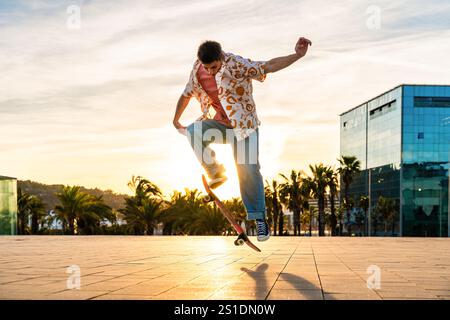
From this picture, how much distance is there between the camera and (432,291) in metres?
4.06

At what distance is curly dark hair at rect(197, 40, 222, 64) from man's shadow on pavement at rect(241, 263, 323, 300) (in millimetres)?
2153

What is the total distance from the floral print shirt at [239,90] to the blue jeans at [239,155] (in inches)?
4.9

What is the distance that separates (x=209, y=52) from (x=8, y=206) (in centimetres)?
2635

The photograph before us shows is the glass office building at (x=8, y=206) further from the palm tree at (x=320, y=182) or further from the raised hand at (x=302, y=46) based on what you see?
the palm tree at (x=320, y=182)

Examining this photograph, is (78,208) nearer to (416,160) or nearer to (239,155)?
(239,155)

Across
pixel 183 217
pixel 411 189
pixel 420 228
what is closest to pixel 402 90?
pixel 411 189

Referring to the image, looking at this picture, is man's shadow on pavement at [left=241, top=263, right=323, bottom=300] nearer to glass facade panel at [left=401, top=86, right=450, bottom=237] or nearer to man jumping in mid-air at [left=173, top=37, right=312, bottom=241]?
man jumping in mid-air at [left=173, top=37, right=312, bottom=241]

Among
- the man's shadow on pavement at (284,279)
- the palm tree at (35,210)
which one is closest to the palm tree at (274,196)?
the palm tree at (35,210)

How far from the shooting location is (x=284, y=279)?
4.80 metres

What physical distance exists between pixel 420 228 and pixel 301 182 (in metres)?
18.3

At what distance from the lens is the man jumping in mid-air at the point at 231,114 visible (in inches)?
256

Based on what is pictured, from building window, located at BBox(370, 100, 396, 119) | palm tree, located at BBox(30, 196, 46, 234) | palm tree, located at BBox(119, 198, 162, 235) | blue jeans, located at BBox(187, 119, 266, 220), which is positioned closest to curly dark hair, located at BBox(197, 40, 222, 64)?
blue jeans, located at BBox(187, 119, 266, 220)

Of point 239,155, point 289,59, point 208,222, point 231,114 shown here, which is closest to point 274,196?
point 208,222

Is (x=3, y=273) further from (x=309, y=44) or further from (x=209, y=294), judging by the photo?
(x=309, y=44)
